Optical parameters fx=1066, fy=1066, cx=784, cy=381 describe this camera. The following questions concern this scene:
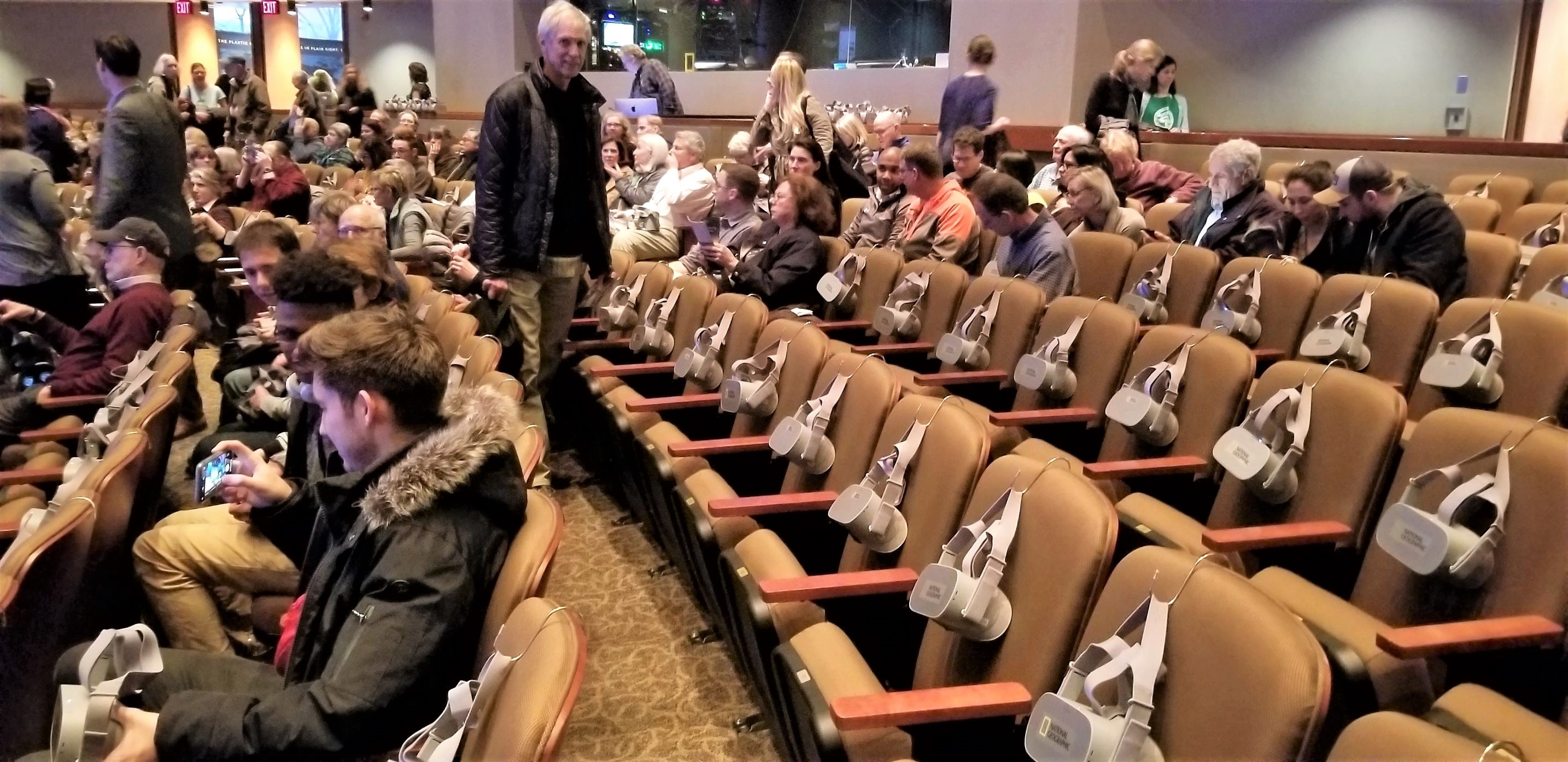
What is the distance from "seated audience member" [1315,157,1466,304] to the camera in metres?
3.32

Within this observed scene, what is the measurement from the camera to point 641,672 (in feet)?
7.72

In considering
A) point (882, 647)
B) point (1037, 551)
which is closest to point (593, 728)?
point (882, 647)

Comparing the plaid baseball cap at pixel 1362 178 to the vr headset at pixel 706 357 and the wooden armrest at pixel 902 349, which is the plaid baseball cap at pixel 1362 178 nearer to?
the wooden armrest at pixel 902 349

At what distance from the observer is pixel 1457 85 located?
8.02 metres

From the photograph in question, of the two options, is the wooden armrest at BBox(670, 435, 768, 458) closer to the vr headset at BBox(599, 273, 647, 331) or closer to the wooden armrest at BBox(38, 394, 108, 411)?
the vr headset at BBox(599, 273, 647, 331)

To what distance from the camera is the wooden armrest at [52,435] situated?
294cm

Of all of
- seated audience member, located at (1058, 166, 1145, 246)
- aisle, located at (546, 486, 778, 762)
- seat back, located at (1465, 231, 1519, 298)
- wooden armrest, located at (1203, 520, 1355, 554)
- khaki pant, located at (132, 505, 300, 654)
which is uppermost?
seated audience member, located at (1058, 166, 1145, 246)

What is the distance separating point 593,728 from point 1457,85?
8535mm

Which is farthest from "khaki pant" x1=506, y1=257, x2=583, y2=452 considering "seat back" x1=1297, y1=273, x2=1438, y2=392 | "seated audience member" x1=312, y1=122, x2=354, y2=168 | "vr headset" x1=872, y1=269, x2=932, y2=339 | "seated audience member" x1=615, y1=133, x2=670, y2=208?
"seated audience member" x1=312, y1=122, x2=354, y2=168

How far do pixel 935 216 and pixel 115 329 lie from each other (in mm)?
2683

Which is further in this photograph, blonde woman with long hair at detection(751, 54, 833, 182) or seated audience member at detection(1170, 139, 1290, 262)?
blonde woman with long hair at detection(751, 54, 833, 182)

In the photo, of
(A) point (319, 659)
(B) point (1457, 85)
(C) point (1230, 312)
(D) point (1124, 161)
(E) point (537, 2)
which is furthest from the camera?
(E) point (537, 2)

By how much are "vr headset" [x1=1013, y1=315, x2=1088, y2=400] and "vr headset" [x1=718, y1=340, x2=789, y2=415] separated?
0.58 metres

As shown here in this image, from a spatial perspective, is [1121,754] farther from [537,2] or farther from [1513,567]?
[537,2]
